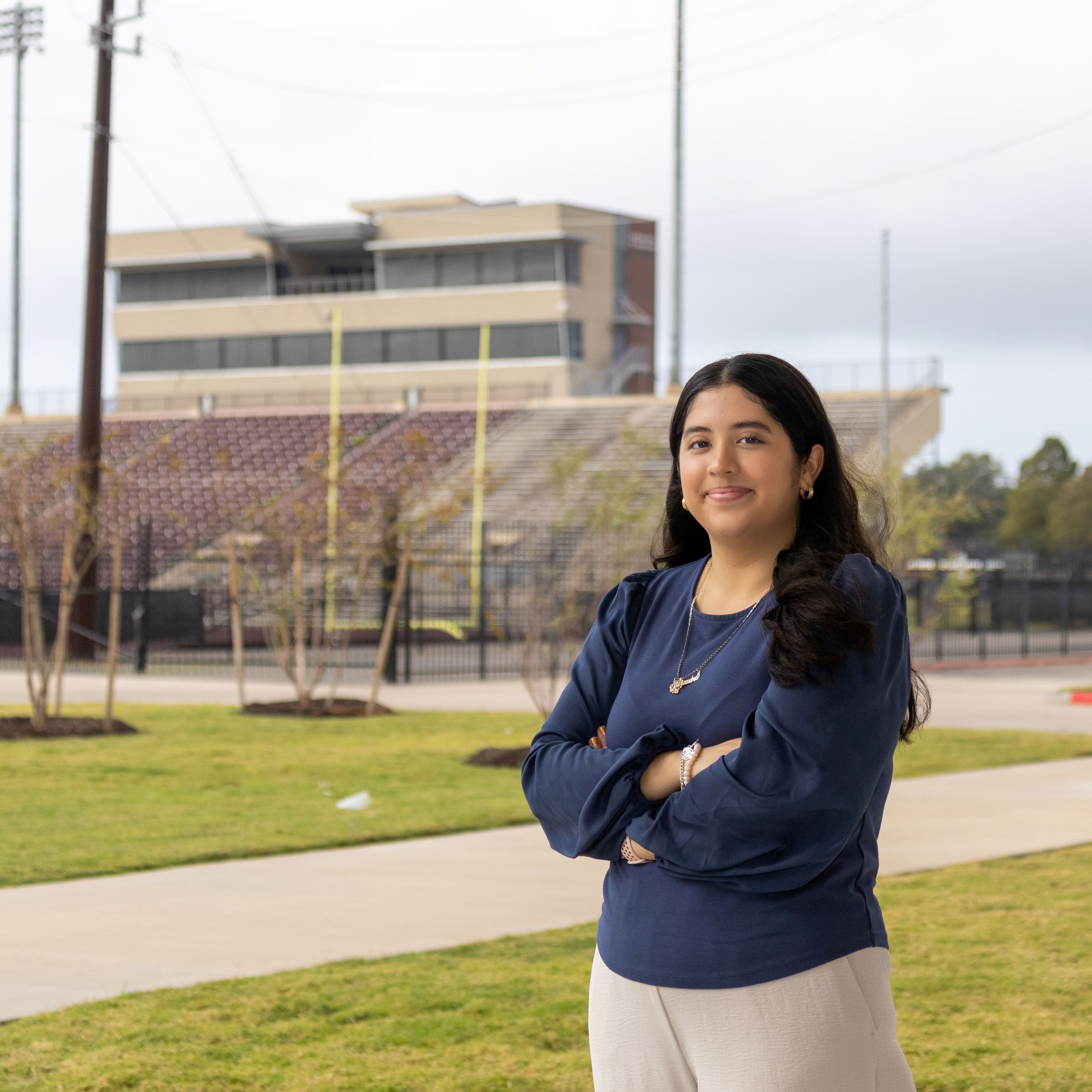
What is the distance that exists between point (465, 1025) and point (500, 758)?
6872 millimetres

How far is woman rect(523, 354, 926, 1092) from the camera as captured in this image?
2324 mm

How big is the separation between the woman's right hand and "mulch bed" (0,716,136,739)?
12352 millimetres

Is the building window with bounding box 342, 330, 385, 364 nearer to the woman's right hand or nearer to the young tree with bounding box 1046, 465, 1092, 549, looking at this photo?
the young tree with bounding box 1046, 465, 1092, 549

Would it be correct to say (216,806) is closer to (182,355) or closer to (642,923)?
(642,923)

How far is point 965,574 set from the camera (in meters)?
26.0

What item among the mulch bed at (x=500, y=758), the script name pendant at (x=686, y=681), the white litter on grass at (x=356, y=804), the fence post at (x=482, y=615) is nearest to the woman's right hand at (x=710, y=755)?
the script name pendant at (x=686, y=681)

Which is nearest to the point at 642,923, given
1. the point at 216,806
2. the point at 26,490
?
the point at 216,806

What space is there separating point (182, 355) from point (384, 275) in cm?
944

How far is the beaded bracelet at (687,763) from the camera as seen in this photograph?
2432 millimetres

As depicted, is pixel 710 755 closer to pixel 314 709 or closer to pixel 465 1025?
pixel 465 1025

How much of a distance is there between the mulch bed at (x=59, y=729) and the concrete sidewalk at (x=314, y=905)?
627 centimetres

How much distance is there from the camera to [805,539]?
2.57m


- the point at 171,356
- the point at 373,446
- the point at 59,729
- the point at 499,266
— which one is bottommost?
the point at 59,729

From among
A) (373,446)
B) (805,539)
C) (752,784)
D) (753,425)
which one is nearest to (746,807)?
(752,784)
